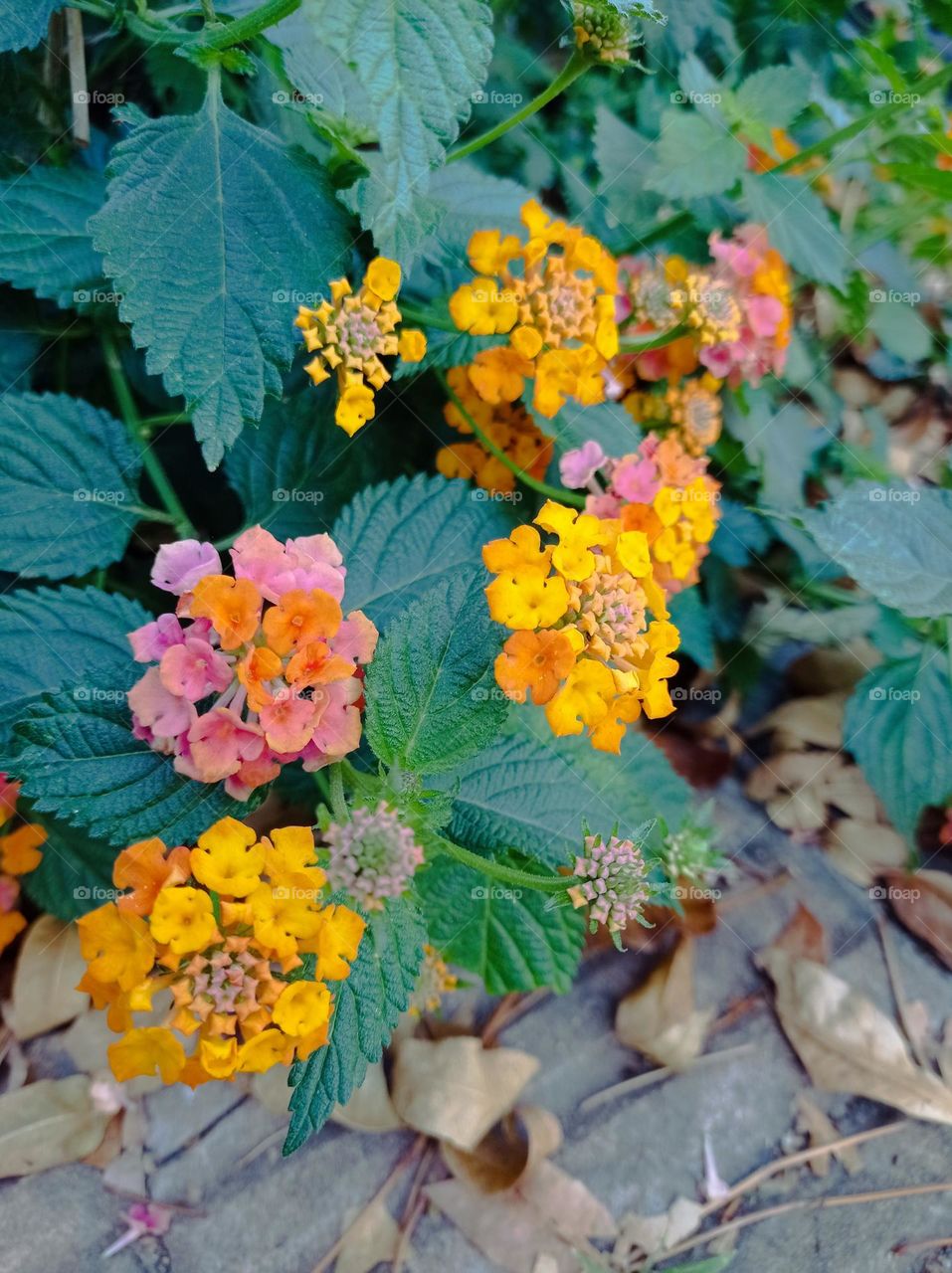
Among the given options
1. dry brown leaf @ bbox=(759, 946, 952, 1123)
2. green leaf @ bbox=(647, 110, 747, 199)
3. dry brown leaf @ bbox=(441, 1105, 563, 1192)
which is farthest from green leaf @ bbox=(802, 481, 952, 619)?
dry brown leaf @ bbox=(441, 1105, 563, 1192)

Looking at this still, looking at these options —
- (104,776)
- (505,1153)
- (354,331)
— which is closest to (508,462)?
(354,331)

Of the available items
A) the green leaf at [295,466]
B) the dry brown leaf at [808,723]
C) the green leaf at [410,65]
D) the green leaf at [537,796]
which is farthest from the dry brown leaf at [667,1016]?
the green leaf at [410,65]

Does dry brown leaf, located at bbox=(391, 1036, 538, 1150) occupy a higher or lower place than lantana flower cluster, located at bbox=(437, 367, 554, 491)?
lower

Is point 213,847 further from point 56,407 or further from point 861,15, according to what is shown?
point 861,15

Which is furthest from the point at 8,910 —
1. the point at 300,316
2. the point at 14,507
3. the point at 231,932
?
the point at 300,316

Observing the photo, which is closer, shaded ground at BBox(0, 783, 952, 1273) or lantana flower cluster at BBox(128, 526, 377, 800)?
lantana flower cluster at BBox(128, 526, 377, 800)

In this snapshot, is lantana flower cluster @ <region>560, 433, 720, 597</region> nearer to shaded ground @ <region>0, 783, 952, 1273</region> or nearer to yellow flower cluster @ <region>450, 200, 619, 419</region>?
yellow flower cluster @ <region>450, 200, 619, 419</region>

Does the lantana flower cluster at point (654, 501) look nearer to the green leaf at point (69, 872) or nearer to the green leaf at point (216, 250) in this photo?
the green leaf at point (216, 250)

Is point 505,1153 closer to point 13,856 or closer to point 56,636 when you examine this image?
point 13,856
